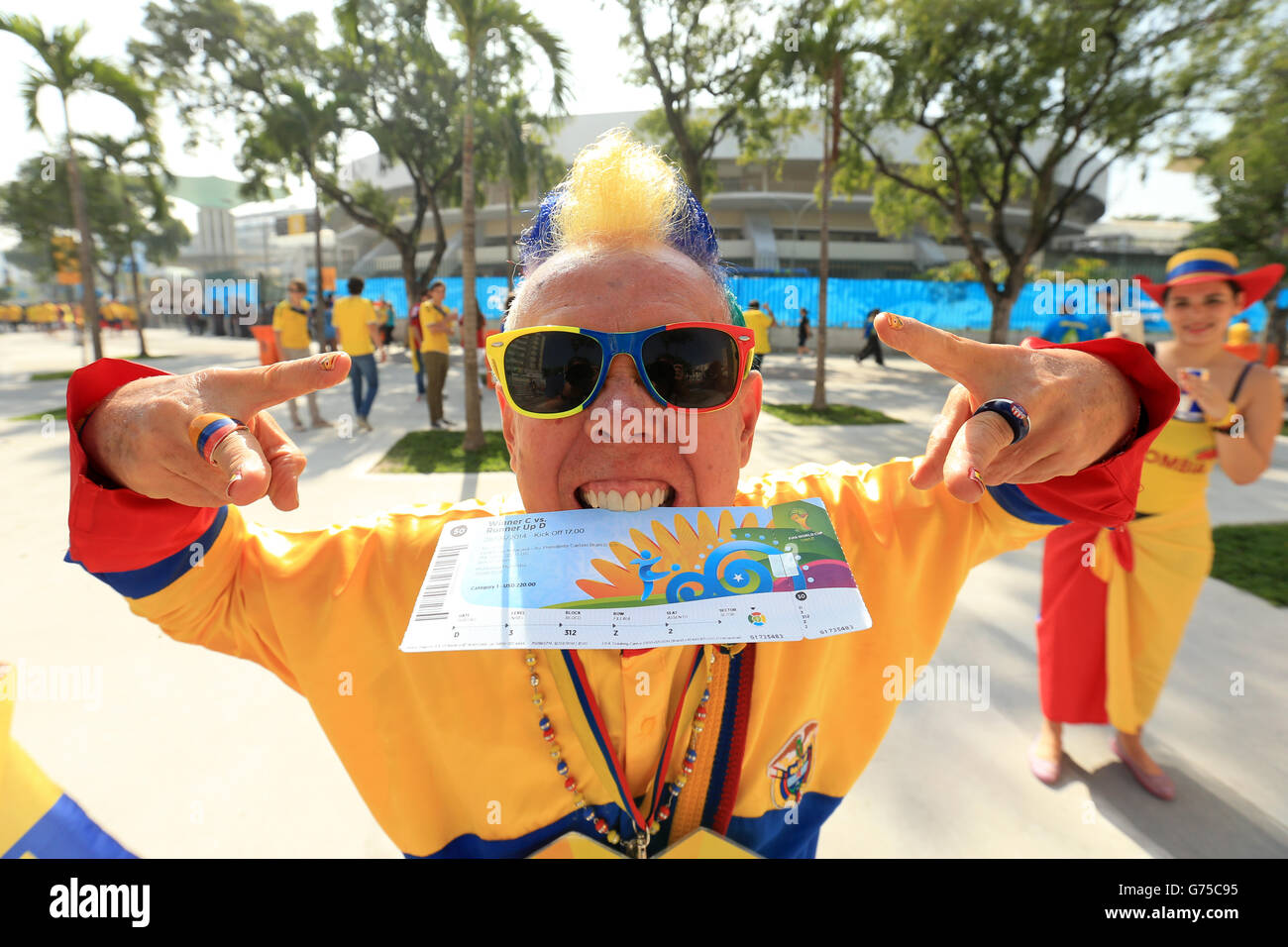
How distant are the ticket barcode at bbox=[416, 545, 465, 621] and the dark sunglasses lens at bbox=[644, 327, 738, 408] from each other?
0.43m

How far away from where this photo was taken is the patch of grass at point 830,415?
934 centimetres

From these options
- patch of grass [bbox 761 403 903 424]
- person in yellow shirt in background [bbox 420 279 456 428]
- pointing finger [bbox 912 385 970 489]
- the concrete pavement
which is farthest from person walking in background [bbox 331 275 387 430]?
pointing finger [bbox 912 385 970 489]

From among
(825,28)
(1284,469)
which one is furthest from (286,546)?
(825,28)

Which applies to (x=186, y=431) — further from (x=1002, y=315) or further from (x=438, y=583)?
(x=1002, y=315)

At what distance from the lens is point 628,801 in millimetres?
1157

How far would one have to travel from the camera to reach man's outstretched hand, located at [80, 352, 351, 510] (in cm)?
87

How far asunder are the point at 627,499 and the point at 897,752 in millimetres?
2124

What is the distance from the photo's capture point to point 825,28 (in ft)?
30.0

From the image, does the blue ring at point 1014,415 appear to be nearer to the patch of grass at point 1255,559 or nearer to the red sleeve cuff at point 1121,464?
the red sleeve cuff at point 1121,464

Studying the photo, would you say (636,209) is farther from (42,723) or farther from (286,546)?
(42,723)

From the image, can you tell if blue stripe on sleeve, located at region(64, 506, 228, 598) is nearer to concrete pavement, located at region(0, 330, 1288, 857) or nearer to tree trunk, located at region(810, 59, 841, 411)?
concrete pavement, located at region(0, 330, 1288, 857)

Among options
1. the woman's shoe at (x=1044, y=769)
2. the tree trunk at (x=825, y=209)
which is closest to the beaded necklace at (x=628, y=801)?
the woman's shoe at (x=1044, y=769)

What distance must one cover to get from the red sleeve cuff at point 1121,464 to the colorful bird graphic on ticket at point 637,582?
0.42 metres
